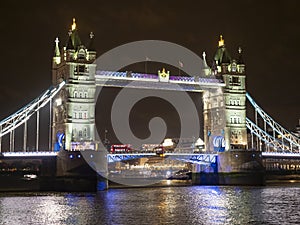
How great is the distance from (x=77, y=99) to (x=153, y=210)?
2671 cm

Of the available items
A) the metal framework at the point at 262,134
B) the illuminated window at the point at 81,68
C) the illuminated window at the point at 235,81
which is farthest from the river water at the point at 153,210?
the illuminated window at the point at 235,81

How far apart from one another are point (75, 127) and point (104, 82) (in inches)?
230

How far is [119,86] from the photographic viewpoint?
209 ft

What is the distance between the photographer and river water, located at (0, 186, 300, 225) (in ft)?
104

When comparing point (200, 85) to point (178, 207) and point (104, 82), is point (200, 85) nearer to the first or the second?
point (104, 82)

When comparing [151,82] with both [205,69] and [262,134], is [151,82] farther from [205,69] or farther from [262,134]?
[262,134]

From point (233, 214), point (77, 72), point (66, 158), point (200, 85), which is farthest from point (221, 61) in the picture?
point (233, 214)

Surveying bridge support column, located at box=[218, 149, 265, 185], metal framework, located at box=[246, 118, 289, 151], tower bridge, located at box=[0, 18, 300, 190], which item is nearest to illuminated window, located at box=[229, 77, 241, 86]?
A: tower bridge, located at box=[0, 18, 300, 190]

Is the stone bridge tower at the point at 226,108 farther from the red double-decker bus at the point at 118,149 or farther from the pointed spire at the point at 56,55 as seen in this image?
the pointed spire at the point at 56,55

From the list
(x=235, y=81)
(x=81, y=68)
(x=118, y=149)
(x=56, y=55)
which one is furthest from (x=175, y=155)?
A: (x=56, y=55)

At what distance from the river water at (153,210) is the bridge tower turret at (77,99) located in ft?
45.3

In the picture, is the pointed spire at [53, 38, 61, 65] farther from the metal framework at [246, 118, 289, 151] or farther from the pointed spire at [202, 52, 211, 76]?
the metal framework at [246, 118, 289, 151]

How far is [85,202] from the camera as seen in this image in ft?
139

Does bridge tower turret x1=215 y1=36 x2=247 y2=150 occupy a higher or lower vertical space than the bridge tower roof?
lower
